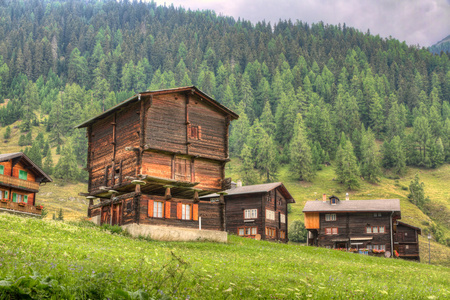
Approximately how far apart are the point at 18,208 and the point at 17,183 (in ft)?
13.7

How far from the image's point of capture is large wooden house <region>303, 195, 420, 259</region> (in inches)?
2549

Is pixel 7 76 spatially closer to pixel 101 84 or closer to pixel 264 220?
pixel 101 84

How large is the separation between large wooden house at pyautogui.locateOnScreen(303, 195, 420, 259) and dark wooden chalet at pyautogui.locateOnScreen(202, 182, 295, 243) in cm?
620

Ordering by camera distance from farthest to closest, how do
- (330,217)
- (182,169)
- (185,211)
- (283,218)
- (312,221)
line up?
(312,221), (330,217), (283,218), (182,169), (185,211)

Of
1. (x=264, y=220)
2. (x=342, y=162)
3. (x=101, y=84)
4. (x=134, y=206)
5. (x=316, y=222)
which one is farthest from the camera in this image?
(x=101, y=84)

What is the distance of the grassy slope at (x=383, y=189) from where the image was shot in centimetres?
9888

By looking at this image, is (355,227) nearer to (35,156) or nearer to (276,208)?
(276,208)

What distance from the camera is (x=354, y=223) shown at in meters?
66.4

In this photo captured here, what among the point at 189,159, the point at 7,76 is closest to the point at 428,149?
the point at 189,159

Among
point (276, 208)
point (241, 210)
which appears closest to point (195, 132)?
point (241, 210)

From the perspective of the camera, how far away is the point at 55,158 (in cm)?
12475

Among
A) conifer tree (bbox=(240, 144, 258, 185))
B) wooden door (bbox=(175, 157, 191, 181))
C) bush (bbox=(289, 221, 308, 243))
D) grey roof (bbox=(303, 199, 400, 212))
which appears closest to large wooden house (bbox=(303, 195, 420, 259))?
grey roof (bbox=(303, 199, 400, 212))

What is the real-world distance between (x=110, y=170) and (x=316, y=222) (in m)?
36.8

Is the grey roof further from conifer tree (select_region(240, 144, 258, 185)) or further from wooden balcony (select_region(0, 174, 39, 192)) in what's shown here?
conifer tree (select_region(240, 144, 258, 185))
